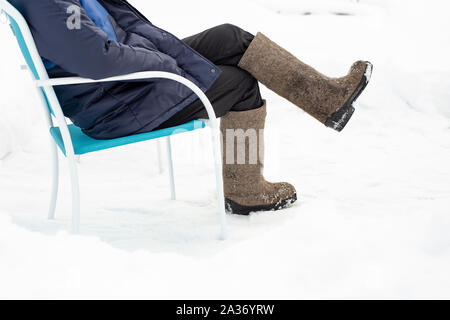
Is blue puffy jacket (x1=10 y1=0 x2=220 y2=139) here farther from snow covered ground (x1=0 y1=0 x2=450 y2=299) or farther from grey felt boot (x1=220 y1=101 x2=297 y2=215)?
snow covered ground (x1=0 y1=0 x2=450 y2=299)

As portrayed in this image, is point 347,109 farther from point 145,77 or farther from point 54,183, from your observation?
point 54,183

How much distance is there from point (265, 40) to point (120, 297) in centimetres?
102

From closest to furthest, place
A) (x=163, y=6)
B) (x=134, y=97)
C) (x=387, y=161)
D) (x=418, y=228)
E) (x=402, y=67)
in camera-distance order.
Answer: (x=418, y=228) → (x=134, y=97) → (x=387, y=161) → (x=402, y=67) → (x=163, y=6)

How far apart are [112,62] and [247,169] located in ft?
2.19

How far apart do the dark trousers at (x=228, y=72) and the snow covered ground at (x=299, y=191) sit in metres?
0.43

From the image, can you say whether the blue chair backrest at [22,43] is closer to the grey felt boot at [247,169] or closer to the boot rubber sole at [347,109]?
the grey felt boot at [247,169]

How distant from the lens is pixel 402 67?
326 centimetres

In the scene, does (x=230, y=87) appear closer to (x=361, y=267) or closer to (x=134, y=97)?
(x=134, y=97)

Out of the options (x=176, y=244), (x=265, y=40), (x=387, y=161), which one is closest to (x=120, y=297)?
(x=176, y=244)

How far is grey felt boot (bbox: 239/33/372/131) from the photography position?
5.12 feet

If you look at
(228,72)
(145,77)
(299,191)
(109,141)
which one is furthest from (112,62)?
(299,191)

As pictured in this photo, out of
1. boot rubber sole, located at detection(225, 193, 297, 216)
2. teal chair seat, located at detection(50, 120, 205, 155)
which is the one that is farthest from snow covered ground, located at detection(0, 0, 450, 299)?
teal chair seat, located at detection(50, 120, 205, 155)

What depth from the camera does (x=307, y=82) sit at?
1.58 metres

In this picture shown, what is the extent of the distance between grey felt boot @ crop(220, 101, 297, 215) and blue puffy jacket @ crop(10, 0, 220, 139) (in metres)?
0.25
